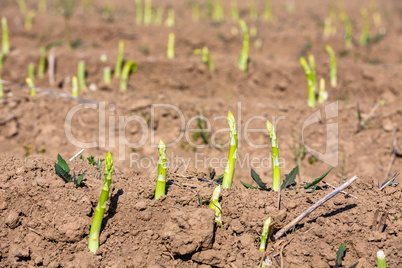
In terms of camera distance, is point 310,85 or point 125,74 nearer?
point 310,85

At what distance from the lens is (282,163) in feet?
11.5

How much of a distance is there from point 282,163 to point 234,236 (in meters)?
1.55

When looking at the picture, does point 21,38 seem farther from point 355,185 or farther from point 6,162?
point 355,185

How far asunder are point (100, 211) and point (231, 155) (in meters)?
0.78

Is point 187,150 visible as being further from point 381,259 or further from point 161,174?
point 381,259

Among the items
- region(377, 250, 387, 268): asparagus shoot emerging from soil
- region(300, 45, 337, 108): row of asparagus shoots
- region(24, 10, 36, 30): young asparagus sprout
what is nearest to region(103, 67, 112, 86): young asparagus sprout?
region(300, 45, 337, 108): row of asparagus shoots

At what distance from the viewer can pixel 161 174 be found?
6.97 ft

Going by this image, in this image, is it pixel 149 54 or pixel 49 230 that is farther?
pixel 149 54

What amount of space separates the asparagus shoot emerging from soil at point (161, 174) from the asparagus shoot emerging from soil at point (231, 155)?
0.37 metres

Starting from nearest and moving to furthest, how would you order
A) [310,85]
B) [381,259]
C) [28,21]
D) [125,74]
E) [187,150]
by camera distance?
1. [381,259]
2. [187,150]
3. [310,85]
4. [125,74]
5. [28,21]

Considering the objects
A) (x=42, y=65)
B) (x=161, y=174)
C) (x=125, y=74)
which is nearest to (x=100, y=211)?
(x=161, y=174)

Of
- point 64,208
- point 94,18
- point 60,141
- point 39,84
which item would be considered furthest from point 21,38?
point 64,208

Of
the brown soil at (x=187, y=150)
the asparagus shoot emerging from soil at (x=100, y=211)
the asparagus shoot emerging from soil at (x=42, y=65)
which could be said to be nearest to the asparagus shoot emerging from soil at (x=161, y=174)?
the brown soil at (x=187, y=150)

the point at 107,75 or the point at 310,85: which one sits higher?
the point at 107,75
